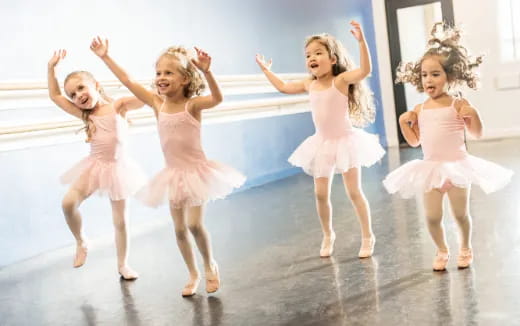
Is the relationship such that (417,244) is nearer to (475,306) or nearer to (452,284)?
(452,284)

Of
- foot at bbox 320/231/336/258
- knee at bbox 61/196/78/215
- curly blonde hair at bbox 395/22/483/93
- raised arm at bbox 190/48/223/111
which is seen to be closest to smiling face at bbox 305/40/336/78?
curly blonde hair at bbox 395/22/483/93

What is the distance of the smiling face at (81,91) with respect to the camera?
293cm

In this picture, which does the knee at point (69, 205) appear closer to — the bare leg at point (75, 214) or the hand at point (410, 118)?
the bare leg at point (75, 214)

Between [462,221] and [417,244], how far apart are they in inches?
17.7

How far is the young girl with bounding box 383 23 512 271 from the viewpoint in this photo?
250 centimetres

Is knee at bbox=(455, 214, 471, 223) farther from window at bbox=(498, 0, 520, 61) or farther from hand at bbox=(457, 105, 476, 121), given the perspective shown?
window at bbox=(498, 0, 520, 61)

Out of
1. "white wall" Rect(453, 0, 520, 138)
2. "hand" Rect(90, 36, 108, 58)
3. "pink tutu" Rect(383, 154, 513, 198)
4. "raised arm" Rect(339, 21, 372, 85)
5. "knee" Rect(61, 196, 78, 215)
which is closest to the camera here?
"pink tutu" Rect(383, 154, 513, 198)

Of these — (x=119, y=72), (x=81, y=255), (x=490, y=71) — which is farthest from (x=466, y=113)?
(x=490, y=71)

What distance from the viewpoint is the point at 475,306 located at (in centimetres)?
206

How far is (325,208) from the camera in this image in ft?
9.94

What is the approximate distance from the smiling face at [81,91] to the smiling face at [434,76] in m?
1.39

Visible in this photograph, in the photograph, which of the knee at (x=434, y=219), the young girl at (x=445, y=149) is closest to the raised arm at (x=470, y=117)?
the young girl at (x=445, y=149)

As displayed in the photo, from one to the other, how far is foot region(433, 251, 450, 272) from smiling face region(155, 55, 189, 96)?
3.80 feet

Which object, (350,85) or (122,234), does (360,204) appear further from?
(122,234)
